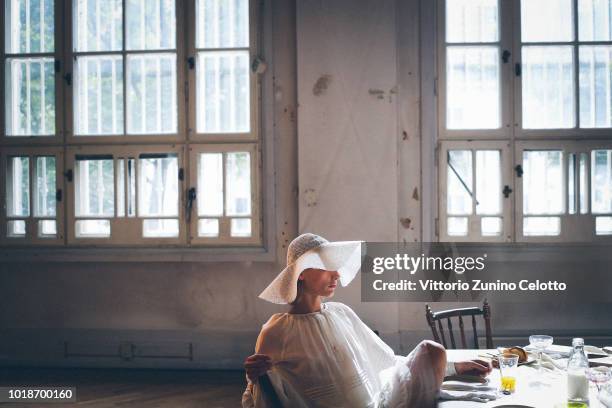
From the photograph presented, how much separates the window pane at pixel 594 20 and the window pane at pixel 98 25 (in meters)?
3.39

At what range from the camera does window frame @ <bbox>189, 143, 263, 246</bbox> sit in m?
4.12

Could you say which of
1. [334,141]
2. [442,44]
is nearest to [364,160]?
[334,141]

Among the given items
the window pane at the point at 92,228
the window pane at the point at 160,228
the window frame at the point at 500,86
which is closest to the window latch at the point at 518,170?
the window frame at the point at 500,86

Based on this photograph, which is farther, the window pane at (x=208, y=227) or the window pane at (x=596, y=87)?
the window pane at (x=208, y=227)

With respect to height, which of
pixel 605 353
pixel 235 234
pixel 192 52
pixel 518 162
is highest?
pixel 192 52

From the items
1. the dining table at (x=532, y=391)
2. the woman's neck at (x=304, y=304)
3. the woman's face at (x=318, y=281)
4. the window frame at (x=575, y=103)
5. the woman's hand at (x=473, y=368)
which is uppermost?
the window frame at (x=575, y=103)

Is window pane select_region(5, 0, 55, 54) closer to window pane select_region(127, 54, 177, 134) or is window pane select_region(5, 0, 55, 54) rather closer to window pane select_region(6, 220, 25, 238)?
window pane select_region(127, 54, 177, 134)

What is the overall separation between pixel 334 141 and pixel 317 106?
28 centimetres

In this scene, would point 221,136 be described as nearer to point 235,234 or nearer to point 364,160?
point 235,234

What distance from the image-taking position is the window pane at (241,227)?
415 cm

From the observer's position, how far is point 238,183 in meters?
4.17

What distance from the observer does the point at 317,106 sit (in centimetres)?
404

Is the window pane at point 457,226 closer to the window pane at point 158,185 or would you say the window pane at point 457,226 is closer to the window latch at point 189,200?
the window latch at point 189,200

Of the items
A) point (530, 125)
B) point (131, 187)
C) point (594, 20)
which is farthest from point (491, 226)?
point (131, 187)
